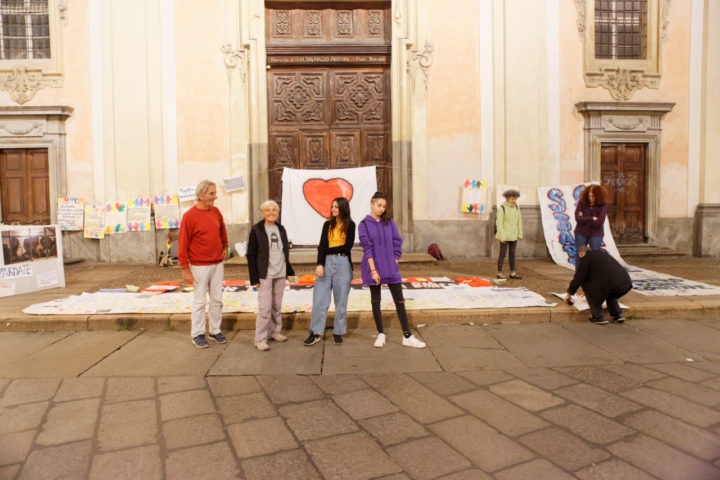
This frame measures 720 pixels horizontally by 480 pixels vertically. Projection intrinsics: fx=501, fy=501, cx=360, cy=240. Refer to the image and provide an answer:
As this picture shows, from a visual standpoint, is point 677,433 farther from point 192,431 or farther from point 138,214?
point 138,214

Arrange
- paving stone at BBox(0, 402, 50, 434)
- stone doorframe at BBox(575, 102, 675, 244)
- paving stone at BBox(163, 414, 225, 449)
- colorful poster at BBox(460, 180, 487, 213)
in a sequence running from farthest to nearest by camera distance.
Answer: stone doorframe at BBox(575, 102, 675, 244)
colorful poster at BBox(460, 180, 487, 213)
paving stone at BBox(0, 402, 50, 434)
paving stone at BBox(163, 414, 225, 449)

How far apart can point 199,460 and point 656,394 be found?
3.34 meters

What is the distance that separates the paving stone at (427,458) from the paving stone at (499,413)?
1.62 ft

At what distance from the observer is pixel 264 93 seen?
11570mm

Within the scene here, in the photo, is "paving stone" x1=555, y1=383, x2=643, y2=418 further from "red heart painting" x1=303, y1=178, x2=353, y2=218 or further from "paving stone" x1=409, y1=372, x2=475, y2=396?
"red heart painting" x1=303, y1=178, x2=353, y2=218

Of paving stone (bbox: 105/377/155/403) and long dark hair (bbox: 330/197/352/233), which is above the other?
long dark hair (bbox: 330/197/352/233)

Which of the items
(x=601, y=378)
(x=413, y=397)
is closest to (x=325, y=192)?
(x=413, y=397)

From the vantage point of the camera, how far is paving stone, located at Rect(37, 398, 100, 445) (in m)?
3.20

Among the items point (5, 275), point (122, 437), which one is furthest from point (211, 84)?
point (122, 437)

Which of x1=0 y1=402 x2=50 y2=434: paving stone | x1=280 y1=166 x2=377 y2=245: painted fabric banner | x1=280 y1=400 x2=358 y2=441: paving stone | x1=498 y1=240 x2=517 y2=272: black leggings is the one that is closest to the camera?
x1=280 y1=400 x2=358 y2=441: paving stone

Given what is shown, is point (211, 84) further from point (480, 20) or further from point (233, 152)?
point (480, 20)

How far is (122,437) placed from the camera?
3197 mm

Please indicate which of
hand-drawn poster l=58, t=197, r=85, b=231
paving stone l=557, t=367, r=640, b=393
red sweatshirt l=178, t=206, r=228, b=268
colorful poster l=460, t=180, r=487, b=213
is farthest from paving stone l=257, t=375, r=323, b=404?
hand-drawn poster l=58, t=197, r=85, b=231

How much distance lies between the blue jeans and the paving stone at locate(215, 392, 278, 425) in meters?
1.54
